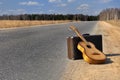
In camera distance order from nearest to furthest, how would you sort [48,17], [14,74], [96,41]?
[14,74]
[96,41]
[48,17]

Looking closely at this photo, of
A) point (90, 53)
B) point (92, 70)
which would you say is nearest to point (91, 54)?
point (90, 53)

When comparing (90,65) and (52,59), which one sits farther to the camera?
(52,59)

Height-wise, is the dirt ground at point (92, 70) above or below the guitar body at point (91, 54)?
below

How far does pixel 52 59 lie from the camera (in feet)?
37.2

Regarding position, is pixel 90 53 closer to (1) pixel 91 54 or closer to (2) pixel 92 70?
(1) pixel 91 54

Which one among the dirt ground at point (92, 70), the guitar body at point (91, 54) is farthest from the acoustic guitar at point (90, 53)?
the dirt ground at point (92, 70)

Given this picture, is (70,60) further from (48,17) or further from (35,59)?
(48,17)

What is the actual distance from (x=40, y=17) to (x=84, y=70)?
151 m

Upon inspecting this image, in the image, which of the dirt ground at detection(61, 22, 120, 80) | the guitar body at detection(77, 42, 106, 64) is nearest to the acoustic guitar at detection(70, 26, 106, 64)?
the guitar body at detection(77, 42, 106, 64)

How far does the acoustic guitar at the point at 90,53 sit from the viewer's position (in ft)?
32.9

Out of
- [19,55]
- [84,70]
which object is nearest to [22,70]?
[84,70]

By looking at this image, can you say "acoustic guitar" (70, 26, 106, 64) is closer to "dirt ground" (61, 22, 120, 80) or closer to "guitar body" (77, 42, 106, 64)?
"guitar body" (77, 42, 106, 64)

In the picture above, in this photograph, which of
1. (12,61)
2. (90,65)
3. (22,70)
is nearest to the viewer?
(22,70)

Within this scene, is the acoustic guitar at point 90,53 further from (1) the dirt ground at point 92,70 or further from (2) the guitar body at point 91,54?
(1) the dirt ground at point 92,70
